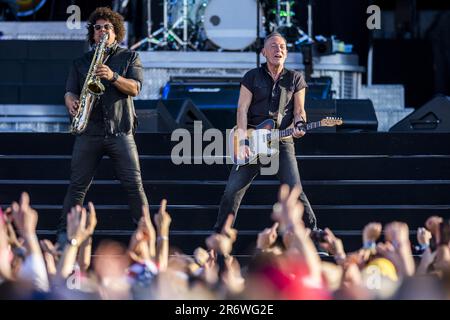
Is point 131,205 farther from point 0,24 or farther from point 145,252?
point 0,24

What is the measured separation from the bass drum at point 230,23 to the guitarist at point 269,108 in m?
5.90

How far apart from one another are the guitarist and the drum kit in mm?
5788

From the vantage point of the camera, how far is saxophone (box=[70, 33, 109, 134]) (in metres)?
8.35

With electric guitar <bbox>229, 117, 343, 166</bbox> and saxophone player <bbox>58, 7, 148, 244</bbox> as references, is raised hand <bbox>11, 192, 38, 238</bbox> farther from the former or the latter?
electric guitar <bbox>229, 117, 343, 166</bbox>

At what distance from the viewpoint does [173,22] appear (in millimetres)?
15125

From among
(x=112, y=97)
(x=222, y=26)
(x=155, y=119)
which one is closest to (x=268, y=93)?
(x=112, y=97)

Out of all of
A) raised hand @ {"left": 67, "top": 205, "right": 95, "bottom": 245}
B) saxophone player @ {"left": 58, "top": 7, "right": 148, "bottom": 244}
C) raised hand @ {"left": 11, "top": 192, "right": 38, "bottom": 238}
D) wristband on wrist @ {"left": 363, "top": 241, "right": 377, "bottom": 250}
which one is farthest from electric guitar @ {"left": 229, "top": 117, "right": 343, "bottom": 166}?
raised hand @ {"left": 11, "top": 192, "right": 38, "bottom": 238}

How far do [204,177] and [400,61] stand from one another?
6.65m

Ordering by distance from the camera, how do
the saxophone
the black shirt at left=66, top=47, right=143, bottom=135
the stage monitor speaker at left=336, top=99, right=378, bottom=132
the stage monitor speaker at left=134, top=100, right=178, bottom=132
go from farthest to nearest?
the stage monitor speaker at left=336, top=99, right=378, bottom=132, the stage monitor speaker at left=134, top=100, right=178, bottom=132, the black shirt at left=66, top=47, right=143, bottom=135, the saxophone

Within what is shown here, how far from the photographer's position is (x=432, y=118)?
1112 centimetres

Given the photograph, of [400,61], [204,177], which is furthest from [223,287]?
[400,61]

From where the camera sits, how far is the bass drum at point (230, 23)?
48.1ft

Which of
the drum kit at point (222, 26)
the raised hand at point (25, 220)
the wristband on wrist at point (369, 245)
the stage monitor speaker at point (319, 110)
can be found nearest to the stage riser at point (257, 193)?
the stage monitor speaker at point (319, 110)

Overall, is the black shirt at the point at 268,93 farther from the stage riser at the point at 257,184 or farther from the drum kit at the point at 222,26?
the drum kit at the point at 222,26
